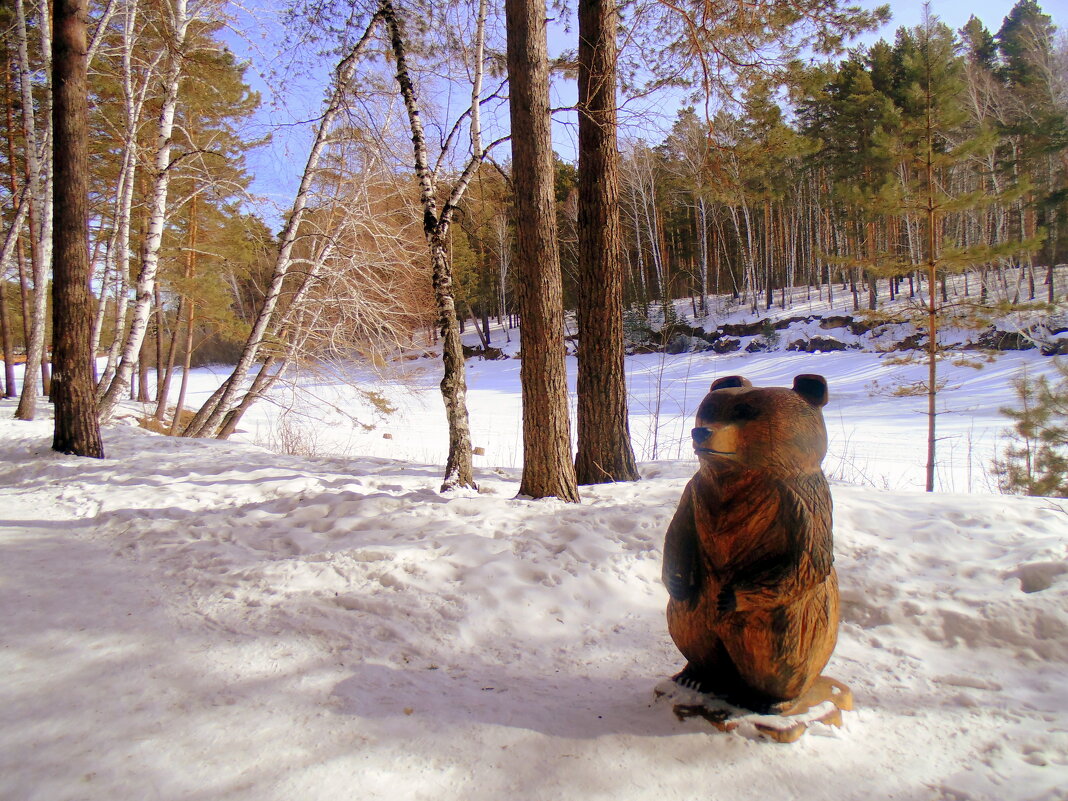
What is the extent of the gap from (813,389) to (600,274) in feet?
12.5

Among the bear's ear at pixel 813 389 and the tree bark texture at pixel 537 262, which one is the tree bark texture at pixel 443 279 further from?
the bear's ear at pixel 813 389

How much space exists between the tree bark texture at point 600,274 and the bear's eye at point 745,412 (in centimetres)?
379

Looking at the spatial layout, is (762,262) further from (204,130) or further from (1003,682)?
(1003,682)

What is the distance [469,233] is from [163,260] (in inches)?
418

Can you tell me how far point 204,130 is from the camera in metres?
15.9

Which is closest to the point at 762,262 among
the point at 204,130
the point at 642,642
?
the point at 204,130

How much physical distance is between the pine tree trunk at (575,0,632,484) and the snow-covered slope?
0.98 m

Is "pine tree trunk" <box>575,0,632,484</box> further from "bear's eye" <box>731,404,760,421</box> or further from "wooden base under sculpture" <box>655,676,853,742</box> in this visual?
"bear's eye" <box>731,404,760,421</box>

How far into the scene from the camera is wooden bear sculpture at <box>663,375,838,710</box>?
5.46 feet

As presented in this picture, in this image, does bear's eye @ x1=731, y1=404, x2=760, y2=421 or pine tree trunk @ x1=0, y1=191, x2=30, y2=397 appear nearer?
bear's eye @ x1=731, y1=404, x2=760, y2=421

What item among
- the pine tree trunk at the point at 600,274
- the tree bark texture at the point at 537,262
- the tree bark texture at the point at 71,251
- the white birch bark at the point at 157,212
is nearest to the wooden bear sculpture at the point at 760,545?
the tree bark texture at the point at 537,262

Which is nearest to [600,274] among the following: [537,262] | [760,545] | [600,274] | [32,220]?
[600,274]

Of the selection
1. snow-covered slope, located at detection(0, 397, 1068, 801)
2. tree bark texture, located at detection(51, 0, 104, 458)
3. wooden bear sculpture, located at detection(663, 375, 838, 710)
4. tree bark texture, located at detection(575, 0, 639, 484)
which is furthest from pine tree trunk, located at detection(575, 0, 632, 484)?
tree bark texture, located at detection(51, 0, 104, 458)

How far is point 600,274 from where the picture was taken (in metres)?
5.41
